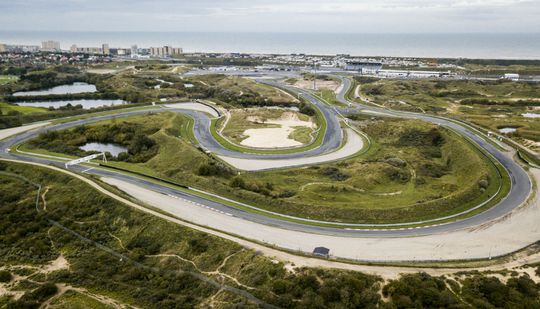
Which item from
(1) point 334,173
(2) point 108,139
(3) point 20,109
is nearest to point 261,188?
(1) point 334,173

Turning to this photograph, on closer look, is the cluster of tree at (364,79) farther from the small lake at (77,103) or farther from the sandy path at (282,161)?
the small lake at (77,103)

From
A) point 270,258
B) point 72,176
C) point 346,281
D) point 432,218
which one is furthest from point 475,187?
A: point 72,176

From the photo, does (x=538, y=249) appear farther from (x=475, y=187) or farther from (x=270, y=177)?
(x=270, y=177)

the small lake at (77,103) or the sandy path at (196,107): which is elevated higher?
the sandy path at (196,107)

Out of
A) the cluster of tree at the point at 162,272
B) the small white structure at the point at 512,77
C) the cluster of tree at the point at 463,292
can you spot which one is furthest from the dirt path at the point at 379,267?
the small white structure at the point at 512,77

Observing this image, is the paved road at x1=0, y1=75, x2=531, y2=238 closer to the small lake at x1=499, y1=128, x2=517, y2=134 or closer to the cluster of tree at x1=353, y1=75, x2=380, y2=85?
the small lake at x1=499, y1=128, x2=517, y2=134

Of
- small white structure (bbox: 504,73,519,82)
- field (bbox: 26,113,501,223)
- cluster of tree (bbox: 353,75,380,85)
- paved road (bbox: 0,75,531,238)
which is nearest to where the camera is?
paved road (bbox: 0,75,531,238)

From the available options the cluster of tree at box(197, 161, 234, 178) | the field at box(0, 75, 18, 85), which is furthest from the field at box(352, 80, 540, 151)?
the field at box(0, 75, 18, 85)

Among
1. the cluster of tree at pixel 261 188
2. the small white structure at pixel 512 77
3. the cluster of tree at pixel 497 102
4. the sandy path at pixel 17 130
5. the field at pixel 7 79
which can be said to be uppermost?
the small white structure at pixel 512 77
